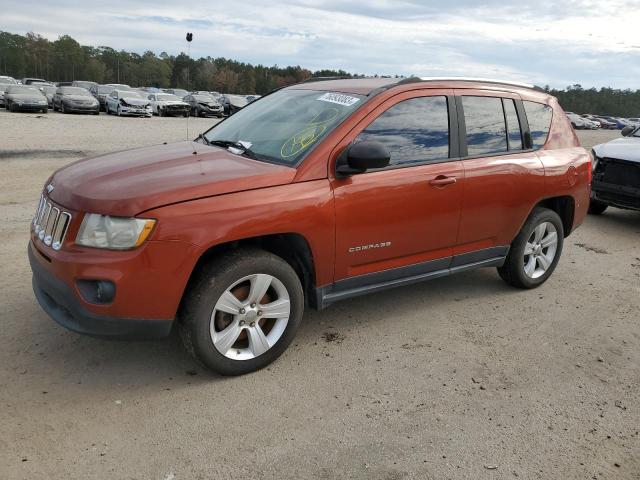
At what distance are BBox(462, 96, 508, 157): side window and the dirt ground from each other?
4.43ft

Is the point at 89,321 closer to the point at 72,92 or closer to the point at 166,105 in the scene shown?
the point at 72,92

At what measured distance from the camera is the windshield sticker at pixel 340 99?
153 inches

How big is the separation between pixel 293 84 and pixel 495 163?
1868 millimetres

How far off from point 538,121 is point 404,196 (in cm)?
194

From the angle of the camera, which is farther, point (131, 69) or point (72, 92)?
point (131, 69)

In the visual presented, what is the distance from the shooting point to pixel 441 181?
13.4 ft

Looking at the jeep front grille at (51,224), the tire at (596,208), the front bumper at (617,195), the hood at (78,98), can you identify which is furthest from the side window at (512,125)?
the hood at (78,98)

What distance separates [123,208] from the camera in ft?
9.75

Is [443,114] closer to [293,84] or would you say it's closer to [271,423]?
[293,84]

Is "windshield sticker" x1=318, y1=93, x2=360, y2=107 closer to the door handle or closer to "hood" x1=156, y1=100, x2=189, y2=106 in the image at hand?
the door handle

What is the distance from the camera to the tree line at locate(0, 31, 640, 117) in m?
103

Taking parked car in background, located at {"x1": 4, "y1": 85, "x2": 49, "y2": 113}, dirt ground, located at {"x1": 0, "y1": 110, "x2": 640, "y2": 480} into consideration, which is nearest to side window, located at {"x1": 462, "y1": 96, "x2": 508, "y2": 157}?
dirt ground, located at {"x1": 0, "y1": 110, "x2": 640, "y2": 480}

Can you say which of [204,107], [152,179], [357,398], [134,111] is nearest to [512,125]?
[357,398]

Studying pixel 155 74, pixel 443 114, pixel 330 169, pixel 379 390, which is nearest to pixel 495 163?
pixel 443 114
